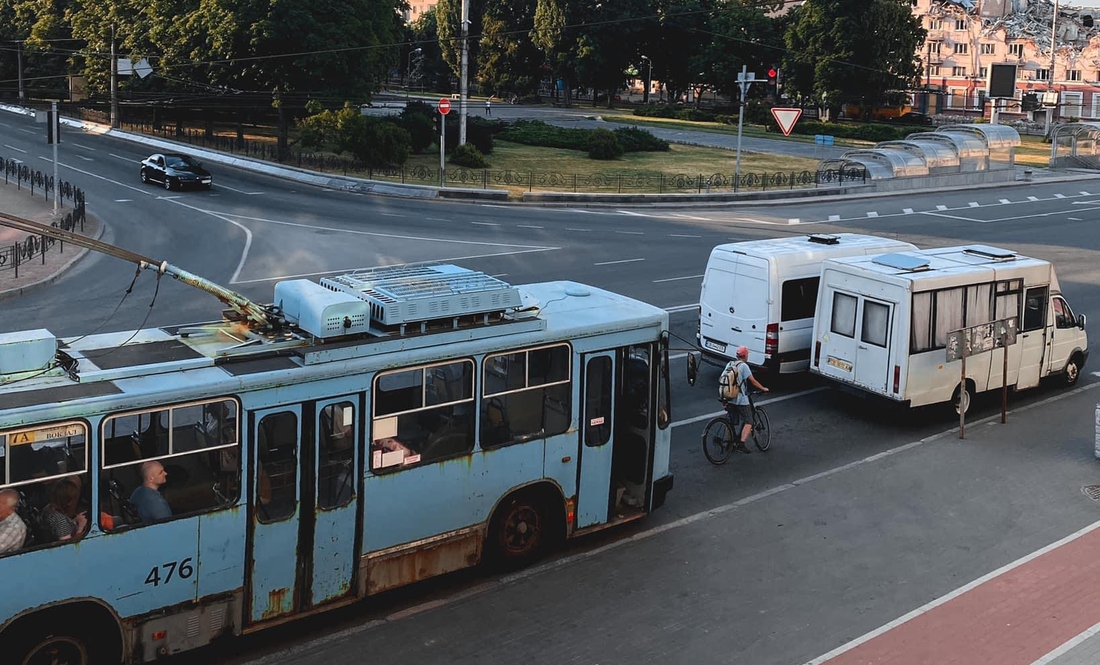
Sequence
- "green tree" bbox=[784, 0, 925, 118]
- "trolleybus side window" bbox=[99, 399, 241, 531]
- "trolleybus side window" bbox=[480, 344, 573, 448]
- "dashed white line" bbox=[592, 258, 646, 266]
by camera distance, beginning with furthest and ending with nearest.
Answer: "green tree" bbox=[784, 0, 925, 118] → "dashed white line" bbox=[592, 258, 646, 266] → "trolleybus side window" bbox=[480, 344, 573, 448] → "trolleybus side window" bbox=[99, 399, 241, 531]

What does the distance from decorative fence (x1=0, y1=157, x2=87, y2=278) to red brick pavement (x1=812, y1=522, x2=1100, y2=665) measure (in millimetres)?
15800

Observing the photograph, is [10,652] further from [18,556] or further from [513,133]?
[513,133]

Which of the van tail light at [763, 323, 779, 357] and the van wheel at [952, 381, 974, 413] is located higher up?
the van tail light at [763, 323, 779, 357]

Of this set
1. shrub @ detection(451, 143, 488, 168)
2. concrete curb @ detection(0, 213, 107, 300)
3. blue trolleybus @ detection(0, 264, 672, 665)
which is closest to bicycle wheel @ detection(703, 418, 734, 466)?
blue trolleybus @ detection(0, 264, 672, 665)

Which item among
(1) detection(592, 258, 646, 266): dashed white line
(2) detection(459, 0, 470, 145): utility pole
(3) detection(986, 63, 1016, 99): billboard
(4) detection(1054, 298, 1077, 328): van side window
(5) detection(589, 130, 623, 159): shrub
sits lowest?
(1) detection(592, 258, 646, 266): dashed white line

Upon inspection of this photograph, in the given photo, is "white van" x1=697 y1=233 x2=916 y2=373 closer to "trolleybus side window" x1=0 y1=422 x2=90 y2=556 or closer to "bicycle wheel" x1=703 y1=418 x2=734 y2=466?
"bicycle wheel" x1=703 y1=418 x2=734 y2=466

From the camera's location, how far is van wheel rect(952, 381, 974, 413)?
16.7 metres

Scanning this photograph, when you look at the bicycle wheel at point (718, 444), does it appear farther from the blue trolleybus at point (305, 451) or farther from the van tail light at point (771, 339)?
the van tail light at point (771, 339)

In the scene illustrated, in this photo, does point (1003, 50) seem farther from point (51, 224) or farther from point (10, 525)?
point (10, 525)

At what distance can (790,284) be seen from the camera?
60.4 feet

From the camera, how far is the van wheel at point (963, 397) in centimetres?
1667

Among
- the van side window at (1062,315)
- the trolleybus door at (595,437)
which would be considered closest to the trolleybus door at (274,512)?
the trolleybus door at (595,437)

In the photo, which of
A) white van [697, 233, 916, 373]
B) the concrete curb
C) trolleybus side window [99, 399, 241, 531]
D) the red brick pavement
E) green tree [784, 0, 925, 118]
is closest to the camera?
trolleybus side window [99, 399, 241, 531]

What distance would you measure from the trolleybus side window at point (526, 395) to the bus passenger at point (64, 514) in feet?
12.4
